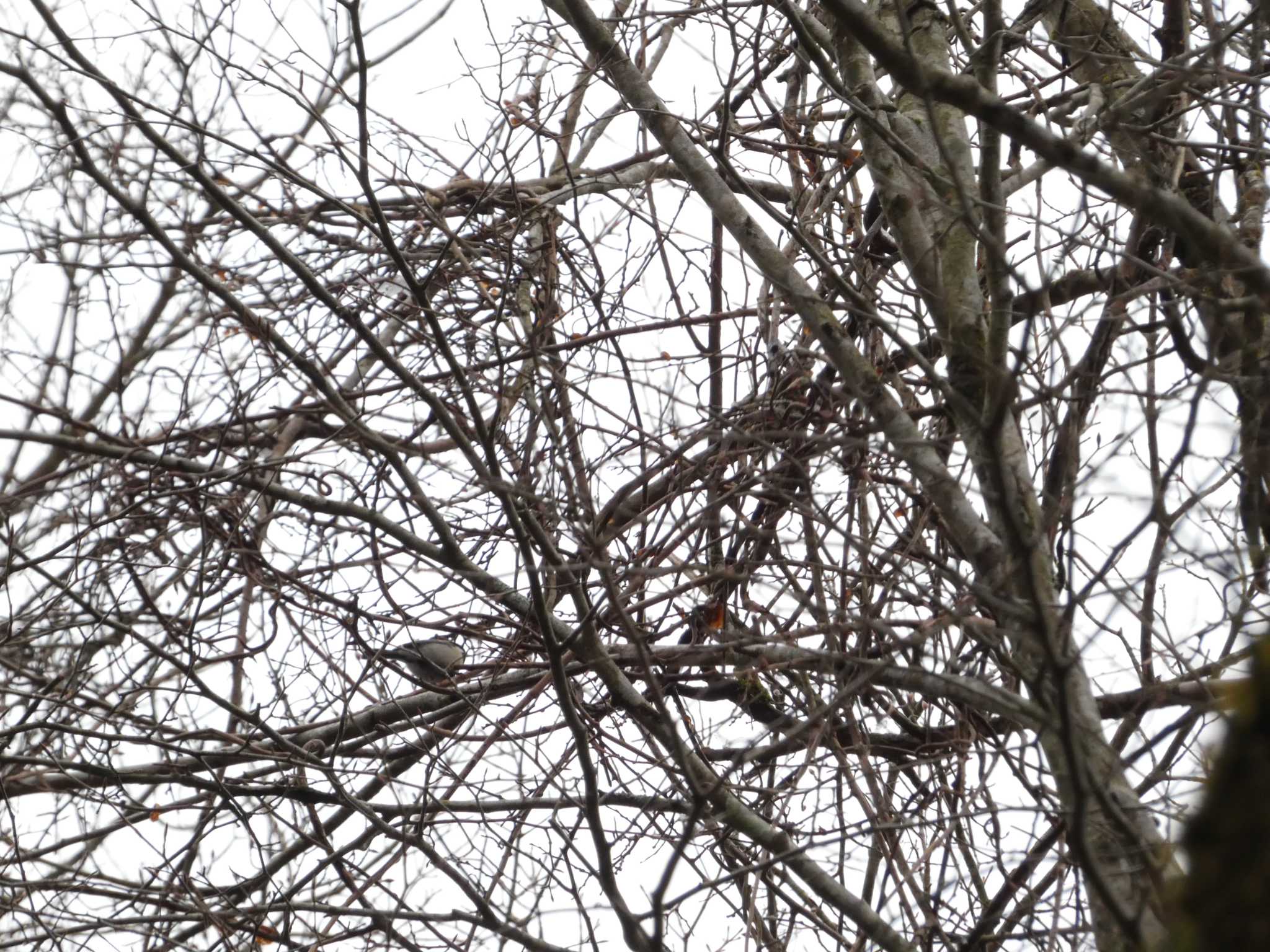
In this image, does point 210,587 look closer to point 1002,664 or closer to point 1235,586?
point 1002,664

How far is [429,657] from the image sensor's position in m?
4.14

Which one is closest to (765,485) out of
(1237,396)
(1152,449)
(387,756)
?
(1152,449)

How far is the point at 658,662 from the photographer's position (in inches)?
127

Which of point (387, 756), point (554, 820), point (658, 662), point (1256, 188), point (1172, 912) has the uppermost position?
point (1256, 188)

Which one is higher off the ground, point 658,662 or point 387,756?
point 387,756

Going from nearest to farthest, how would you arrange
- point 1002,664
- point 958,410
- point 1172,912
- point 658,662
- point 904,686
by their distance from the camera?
Result: point 1172,912 → point 958,410 → point 904,686 → point 1002,664 → point 658,662

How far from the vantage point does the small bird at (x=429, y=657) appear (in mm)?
3795

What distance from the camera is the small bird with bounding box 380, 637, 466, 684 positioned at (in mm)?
3795

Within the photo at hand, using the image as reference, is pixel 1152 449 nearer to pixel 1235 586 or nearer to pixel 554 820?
pixel 1235 586

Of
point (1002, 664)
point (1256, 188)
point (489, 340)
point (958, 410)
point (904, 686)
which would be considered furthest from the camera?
point (1256, 188)

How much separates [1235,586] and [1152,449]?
37 centimetres

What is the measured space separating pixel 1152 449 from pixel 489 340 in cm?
180

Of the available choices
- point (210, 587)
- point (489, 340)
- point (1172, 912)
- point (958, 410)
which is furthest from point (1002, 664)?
point (210, 587)

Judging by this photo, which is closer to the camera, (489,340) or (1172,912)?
(1172,912)
